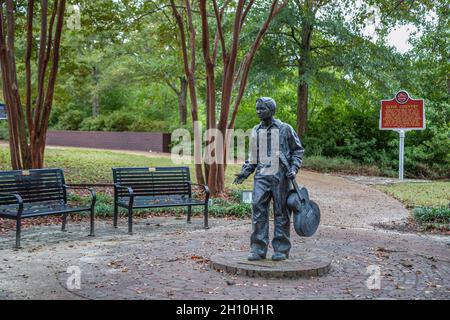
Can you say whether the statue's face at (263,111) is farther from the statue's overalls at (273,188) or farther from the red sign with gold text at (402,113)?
the red sign with gold text at (402,113)

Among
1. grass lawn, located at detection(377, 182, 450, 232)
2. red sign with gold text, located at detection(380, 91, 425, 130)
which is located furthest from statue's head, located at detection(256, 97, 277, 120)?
red sign with gold text, located at detection(380, 91, 425, 130)

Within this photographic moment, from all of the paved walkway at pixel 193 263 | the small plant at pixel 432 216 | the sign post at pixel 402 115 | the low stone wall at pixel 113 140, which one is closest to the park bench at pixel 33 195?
the paved walkway at pixel 193 263

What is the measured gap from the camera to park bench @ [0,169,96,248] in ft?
29.6

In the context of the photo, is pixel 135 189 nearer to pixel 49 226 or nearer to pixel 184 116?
pixel 49 226

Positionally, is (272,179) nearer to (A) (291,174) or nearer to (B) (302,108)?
(A) (291,174)

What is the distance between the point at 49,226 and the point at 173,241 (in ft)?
8.95

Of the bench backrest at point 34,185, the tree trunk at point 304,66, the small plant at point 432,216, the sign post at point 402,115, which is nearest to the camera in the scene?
the bench backrest at point 34,185

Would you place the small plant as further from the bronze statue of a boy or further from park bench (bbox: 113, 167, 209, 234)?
the bronze statue of a boy

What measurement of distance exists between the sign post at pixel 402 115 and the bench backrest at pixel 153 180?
13.3 metres

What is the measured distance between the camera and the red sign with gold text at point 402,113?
2262 cm

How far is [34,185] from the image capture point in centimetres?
963

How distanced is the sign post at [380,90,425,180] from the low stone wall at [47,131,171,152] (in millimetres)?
12763

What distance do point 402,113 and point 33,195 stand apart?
54.1 feet

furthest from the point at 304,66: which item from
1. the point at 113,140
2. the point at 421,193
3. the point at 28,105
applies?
the point at 113,140
